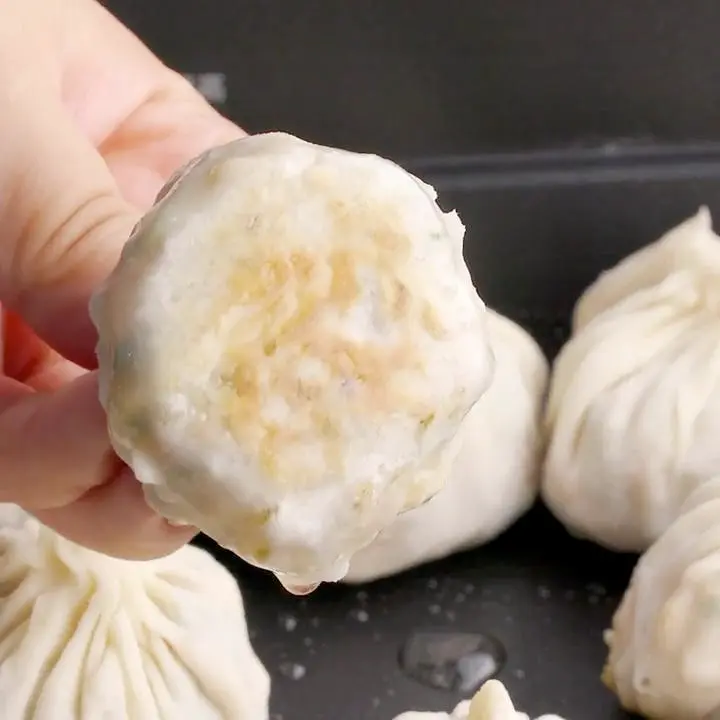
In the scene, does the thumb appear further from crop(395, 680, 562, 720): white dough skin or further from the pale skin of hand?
crop(395, 680, 562, 720): white dough skin

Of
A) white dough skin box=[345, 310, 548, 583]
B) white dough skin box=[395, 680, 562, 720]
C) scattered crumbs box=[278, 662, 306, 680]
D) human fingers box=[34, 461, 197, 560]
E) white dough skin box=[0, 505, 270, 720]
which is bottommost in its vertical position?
scattered crumbs box=[278, 662, 306, 680]

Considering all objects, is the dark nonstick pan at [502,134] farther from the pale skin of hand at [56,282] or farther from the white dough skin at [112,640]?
the pale skin of hand at [56,282]

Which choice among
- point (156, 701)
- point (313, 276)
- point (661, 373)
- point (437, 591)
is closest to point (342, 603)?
point (437, 591)

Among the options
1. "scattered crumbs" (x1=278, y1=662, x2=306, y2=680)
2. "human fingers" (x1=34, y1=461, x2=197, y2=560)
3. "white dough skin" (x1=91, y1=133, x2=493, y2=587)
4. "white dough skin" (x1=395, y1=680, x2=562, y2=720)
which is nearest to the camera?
"white dough skin" (x1=91, y1=133, x2=493, y2=587)

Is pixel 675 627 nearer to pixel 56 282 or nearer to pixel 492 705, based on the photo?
pixel 492 705

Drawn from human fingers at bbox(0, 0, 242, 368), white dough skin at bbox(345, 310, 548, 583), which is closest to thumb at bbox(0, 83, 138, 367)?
human fingers at bbox(0, 0, 242, 368)

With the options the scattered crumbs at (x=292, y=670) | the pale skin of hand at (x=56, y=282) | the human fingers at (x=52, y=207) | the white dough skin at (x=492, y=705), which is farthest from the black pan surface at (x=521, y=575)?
the human fingers at (x=52, y=207)
